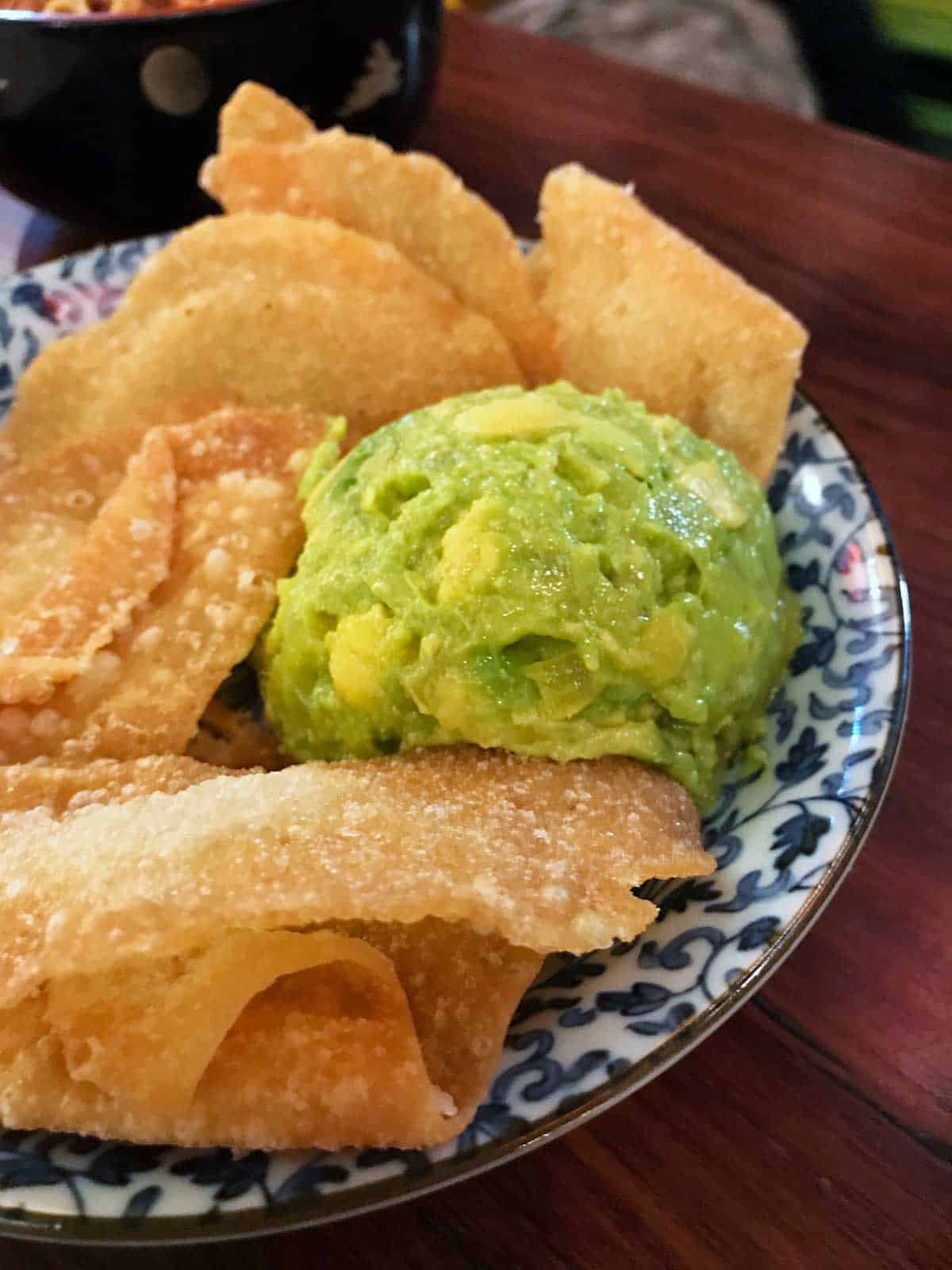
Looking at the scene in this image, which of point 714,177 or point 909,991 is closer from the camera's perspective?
point 909,991

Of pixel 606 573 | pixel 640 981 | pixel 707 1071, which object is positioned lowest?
pixel 707 1071

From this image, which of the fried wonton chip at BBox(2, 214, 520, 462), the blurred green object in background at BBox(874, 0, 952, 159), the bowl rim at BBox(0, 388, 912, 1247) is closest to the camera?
the bowl rim at BBox(0, 388, 912, 1247)

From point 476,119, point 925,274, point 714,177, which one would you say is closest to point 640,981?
point 925,274

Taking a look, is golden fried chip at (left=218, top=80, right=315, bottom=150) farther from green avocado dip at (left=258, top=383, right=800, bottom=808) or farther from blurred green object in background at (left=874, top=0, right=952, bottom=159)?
blurred green object in background at (left=874, top=0, right=952, bottom=159)

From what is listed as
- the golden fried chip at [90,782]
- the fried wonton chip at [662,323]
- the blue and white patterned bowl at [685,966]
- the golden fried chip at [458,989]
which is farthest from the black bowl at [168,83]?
the golden fried chip at [458,989]

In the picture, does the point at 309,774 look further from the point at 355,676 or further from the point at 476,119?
the point at 476,119

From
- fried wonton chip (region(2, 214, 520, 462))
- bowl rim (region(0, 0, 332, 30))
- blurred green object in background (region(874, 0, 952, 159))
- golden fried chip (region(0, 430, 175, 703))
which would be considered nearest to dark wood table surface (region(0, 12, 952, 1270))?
golden fried chip (region(0, 430, 175, 703))

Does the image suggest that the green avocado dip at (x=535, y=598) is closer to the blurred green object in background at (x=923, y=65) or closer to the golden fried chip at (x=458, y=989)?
the golden fried chip at (x=458, y=989)
